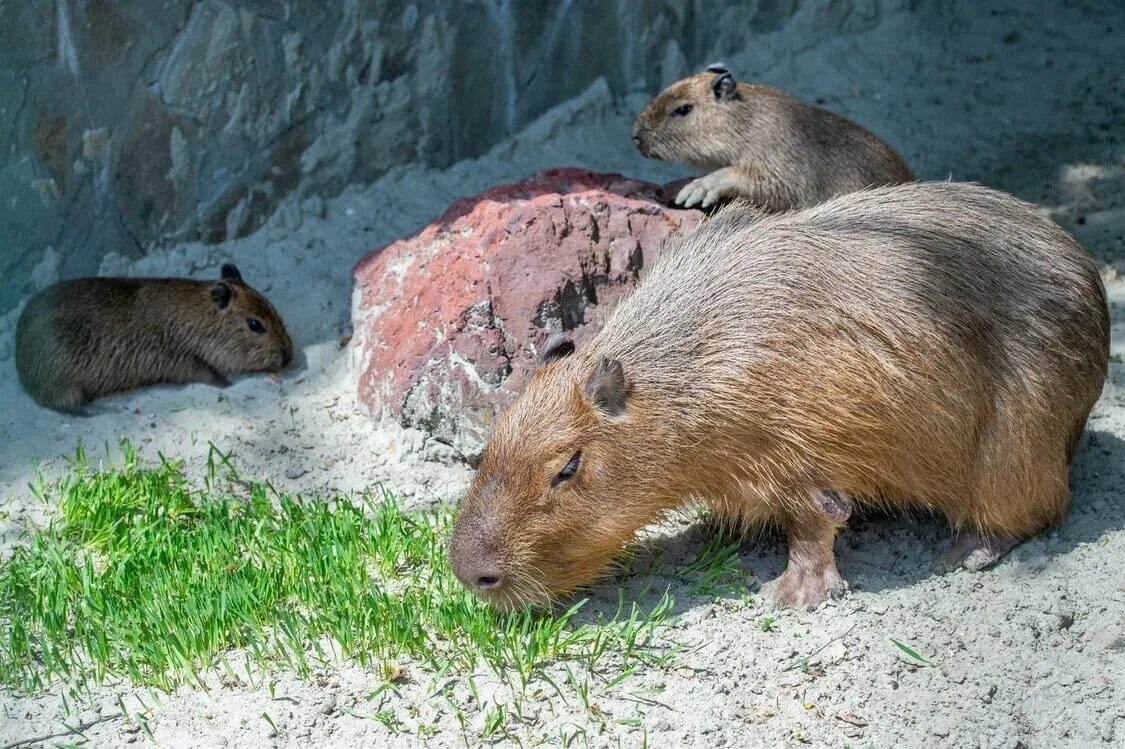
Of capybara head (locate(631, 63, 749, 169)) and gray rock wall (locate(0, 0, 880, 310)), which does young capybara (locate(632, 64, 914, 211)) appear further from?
gray rock wall (locate(0, 0, 880, 310))

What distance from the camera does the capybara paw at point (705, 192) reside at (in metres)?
5.70

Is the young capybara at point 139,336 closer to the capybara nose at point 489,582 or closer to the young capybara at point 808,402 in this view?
the young capybara at point 808,402

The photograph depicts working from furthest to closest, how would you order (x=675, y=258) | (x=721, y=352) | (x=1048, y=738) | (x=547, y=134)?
(x=547, y=134) < (x=675, y=258) < (x=721, y=352) < (x=1048, y=738)

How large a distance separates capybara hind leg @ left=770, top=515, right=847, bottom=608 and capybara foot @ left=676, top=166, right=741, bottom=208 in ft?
6.54

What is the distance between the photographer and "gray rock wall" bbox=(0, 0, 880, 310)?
18.7ft

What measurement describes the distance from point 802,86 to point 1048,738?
17.9 ft

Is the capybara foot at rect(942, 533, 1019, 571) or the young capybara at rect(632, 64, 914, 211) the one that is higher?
the young capybara at rect(632, 64, 914, 211)

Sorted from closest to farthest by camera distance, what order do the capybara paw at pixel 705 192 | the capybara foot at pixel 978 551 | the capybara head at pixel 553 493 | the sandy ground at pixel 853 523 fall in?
the sandy ground at pixel 853 523, the capybara head at pixel 553 493, the capybara foot at pixel 978 551, the capybara paw at pixel 705 192

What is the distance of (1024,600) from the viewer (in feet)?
13.4

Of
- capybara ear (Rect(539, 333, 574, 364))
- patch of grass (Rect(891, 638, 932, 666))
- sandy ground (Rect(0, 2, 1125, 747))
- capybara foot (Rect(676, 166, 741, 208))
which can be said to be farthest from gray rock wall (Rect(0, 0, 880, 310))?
patch of grass (Rect(891, 638, 932, 666))

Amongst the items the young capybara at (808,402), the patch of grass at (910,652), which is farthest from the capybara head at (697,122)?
the patch of grass at (910,652)

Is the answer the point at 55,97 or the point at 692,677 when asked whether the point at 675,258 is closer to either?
the point at 692,677

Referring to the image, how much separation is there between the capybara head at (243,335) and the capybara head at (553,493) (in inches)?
91.8

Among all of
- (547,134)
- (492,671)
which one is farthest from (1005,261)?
(547,134)
